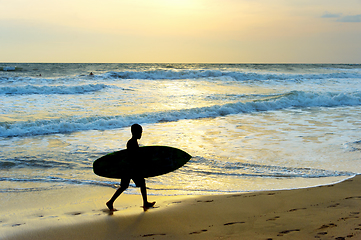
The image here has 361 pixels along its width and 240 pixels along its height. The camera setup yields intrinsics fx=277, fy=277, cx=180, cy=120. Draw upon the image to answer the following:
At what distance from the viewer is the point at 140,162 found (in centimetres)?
350

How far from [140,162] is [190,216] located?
0.90 metres

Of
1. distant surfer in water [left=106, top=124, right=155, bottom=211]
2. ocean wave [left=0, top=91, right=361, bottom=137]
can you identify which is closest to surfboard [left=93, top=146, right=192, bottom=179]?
distant surfer in water [left=106, top=124, right=155, bottom=211]

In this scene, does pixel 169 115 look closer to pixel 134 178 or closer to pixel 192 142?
pixel 192 142

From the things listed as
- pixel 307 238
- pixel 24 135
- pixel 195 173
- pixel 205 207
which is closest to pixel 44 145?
pixel 24 135

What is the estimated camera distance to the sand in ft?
9.06

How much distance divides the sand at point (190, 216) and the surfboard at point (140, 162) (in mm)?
422

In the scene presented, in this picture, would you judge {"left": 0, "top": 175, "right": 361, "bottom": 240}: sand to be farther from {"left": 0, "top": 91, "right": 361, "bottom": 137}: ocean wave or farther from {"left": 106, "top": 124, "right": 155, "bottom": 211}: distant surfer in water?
{"left": 0, "top": 91, "right": 361, "bottom": 137}: ocean wave

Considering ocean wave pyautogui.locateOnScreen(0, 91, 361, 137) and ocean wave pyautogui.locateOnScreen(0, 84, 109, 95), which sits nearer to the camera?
ocean wave pyautogui.locateOnScreen(0, 91, 361, 137)

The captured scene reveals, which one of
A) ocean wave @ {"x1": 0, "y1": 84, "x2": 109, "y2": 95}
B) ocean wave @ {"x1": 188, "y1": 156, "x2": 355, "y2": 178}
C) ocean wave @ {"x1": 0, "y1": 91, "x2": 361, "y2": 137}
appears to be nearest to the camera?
ocean wave @ {"x1": 188, "y1": 156, "x2": 355, "y2": 178}

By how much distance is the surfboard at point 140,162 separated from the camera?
350 centimetres

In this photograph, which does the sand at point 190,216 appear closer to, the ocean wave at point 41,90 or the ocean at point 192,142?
the ocean at point 192,142

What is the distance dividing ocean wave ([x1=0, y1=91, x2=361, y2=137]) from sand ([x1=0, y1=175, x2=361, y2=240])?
5137mm

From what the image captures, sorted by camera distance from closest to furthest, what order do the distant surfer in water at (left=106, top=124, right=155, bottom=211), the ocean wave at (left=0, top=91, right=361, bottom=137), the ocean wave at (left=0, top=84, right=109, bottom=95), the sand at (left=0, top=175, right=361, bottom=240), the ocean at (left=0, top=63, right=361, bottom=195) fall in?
the sand at (left=0, top=175, right=361, bottom=240)
the distant surfer in water at (left=106, top=124, right=155, bottom=211)
the ocean at (left=0, top=63, right=361, bottom=195)
the ocean wave at (left=0, top=91, right=361, bottom=137)
the ocean wave at (left=0, top=84, right=109, bottom=95)

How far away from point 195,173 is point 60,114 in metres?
7.81
